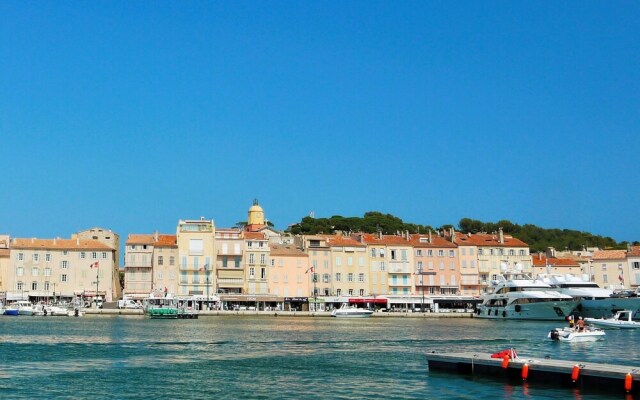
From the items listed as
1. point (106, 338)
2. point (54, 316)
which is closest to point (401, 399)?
point (106, 338)

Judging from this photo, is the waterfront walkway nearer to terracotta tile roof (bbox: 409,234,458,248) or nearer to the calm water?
terracotta tile roof (bbox: 409,234,458,248)

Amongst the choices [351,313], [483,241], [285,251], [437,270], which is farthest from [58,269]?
[483,241]

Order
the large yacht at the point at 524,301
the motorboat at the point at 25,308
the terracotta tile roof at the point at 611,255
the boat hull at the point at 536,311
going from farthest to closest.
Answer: the terracotta tile roof at the point at 611,255 → the motorboat at the point at 25,308 → the large yacht at the point at 524,301 → the boat hull at the point at 536,311

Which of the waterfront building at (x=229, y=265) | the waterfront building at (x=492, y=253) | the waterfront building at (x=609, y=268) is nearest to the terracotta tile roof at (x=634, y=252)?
the waterfront building at (x=609, y=268)

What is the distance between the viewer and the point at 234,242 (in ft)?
338

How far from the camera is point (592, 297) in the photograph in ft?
271

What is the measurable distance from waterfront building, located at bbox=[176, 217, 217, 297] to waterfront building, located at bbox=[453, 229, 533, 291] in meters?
35.1

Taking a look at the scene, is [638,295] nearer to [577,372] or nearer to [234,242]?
[234,242]

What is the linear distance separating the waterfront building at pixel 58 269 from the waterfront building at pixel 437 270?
139 ft

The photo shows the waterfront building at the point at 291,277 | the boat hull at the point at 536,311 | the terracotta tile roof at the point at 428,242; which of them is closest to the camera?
the boat hull at the point at 536,311

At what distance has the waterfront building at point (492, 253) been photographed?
357 ft

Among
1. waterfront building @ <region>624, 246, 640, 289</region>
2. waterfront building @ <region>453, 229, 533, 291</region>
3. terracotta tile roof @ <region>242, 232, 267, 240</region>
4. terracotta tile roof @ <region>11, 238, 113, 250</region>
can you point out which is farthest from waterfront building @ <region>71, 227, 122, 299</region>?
waterfront building @ <region>624, 246, 640, 289</region>

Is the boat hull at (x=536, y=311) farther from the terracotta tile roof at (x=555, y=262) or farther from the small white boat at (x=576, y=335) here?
the small white boat at (x=576, y=335)

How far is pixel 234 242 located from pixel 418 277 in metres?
26.2
